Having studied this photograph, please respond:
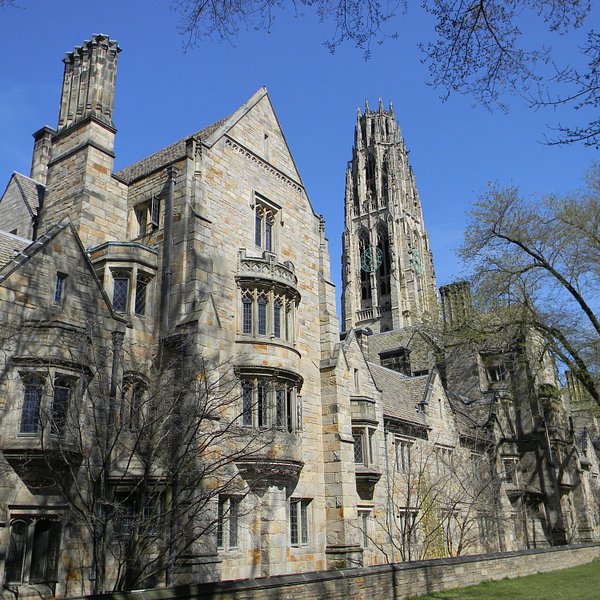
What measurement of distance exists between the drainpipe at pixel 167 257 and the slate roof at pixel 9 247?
14.4ft

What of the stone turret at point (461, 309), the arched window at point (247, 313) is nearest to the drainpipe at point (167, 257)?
the arched window at point (247, 313)

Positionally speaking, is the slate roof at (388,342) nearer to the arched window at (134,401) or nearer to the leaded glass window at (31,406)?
the arched window at (134,401)

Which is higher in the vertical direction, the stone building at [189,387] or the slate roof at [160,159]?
the slate roof at [160,159]

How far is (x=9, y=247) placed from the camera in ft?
60.9

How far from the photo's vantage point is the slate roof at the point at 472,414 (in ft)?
122

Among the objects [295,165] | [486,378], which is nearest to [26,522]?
[295,165]

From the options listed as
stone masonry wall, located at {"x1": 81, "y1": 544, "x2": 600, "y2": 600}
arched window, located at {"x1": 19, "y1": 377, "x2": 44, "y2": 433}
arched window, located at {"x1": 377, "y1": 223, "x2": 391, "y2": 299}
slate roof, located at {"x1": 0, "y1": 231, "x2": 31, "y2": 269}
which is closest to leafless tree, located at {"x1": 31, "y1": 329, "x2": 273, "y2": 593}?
arched window, located at {"x1": 19, "y1": 377, "x2": 44, "y2": 433}

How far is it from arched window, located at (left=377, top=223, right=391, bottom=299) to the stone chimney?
78.8 m

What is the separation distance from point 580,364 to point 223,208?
15229mm

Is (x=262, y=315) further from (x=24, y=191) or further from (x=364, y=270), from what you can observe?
(x=364, y=270)

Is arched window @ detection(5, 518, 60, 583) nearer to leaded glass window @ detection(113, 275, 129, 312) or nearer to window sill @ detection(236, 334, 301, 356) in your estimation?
leaded glass window @ detection(113, 275, 129, 312)

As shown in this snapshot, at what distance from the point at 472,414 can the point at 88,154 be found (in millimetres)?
29237

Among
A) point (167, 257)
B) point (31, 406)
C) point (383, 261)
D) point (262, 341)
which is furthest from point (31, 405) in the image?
point (383, 261)

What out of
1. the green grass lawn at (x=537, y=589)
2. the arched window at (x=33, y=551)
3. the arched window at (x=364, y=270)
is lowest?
the green grass lawn at (x=537, y=589)
